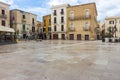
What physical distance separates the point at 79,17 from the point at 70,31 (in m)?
4.73

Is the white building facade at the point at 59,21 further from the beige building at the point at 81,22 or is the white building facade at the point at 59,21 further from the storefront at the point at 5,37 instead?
the storefront at the point at 5,37

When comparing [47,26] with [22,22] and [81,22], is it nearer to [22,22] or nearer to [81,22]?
[22,22]

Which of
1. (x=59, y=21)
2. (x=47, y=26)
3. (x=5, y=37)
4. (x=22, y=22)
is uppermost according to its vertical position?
(x=59, y=21)

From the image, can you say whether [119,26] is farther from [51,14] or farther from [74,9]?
[51,14]

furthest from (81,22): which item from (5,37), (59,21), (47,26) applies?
(5,37)

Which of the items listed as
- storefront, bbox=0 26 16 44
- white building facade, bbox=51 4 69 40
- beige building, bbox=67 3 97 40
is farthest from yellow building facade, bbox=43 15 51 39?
storefront, bbox=0 26 16 44

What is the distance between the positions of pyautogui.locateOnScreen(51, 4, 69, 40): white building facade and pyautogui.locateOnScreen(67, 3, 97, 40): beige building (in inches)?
52.0

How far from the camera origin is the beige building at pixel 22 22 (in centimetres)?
4134

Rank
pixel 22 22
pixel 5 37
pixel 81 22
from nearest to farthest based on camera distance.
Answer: pixel 5 37, pixel 81 22, pixel 22 22

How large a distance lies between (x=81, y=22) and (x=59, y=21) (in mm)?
7176

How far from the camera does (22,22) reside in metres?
42.9

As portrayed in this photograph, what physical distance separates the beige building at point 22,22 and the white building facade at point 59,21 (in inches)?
254

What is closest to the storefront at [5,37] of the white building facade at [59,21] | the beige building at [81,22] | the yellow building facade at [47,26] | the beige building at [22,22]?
the beige building at [22,22]

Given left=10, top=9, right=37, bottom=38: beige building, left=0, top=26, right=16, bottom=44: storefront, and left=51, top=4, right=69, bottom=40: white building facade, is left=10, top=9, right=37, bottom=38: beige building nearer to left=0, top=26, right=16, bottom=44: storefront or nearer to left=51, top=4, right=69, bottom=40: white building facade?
left=51, top=4, right=69, bottom=40: white building facade
